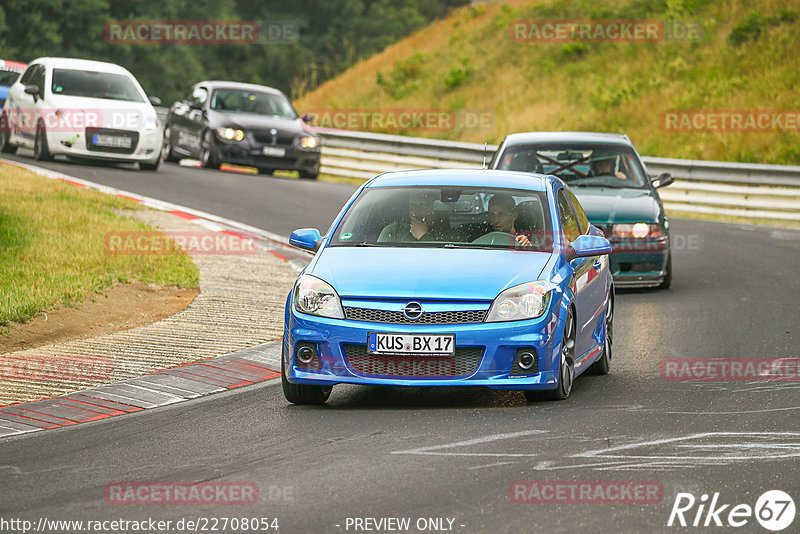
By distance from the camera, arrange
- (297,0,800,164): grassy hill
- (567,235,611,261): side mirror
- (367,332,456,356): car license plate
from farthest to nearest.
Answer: (297,0,800,164): grassy hill, (567,235,611,261): side mirror, (367,332,456,356): car license plate

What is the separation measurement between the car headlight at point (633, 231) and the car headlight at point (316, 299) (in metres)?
6.49

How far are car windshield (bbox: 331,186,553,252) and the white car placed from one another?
14.4 metres

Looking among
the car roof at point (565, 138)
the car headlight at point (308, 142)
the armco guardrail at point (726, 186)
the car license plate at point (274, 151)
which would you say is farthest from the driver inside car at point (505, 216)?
the car headlight at point (308, 142)

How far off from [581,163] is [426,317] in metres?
7.65

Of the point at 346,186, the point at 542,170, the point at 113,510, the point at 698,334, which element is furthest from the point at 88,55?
the point at 113,510

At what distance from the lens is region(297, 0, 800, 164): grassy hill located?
32031 millimetres

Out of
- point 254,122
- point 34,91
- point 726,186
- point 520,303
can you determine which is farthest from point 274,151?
point 520,303

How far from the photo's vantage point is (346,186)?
2572 centimetres

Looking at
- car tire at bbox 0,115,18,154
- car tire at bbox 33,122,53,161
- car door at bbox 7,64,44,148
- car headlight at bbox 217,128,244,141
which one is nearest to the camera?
car tire at bbox 33,122,53,161

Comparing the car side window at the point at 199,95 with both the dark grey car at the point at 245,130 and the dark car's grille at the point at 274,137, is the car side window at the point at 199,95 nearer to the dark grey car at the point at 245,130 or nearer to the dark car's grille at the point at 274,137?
the dark grey car at the point at 245,130

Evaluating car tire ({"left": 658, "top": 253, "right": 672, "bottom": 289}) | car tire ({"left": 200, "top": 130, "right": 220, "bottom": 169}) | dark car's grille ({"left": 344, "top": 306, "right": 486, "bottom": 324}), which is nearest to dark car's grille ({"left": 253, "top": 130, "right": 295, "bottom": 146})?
car tire ({"left": 200, "top": 130, "right": 220, "bottom": 169})

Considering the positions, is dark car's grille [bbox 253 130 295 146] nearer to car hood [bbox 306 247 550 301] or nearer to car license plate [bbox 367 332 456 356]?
car hood [bbox 306 247 550 301]

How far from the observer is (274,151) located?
26234 millimetres

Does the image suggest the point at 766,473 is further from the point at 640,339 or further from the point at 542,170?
the point at 542,170
